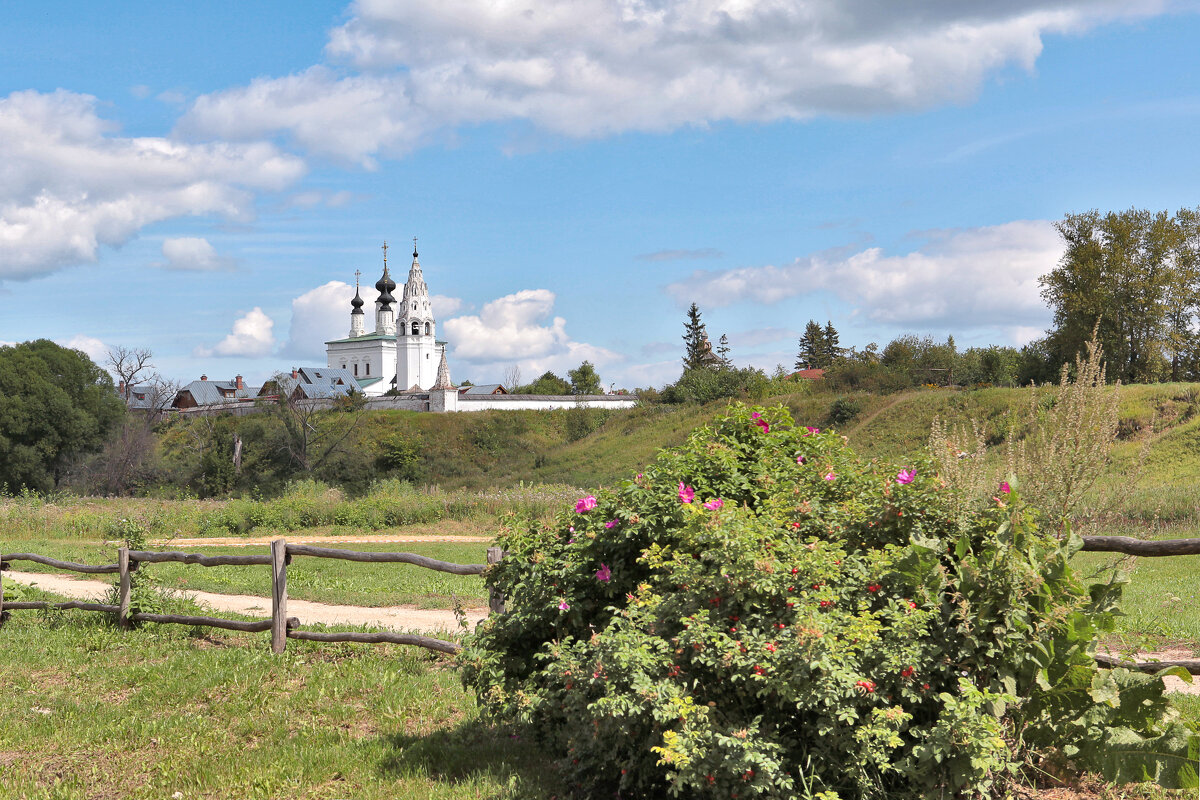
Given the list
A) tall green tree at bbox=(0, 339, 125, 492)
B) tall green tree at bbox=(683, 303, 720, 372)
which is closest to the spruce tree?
tall green tree at bbox=(683, 303, 720, 372)

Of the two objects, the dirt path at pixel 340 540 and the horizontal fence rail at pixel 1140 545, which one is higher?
the horizontal fence rail at pixel 1140 545

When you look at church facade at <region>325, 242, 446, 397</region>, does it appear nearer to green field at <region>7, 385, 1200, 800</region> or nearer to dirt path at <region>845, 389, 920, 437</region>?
dirt path at <region>845, 389, 920, 437</region>

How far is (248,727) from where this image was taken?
6227mm

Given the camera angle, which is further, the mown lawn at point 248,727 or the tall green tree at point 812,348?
the tall green tree at point 812,348

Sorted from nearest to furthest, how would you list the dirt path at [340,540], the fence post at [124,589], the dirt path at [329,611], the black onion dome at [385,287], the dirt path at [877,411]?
the fence post at [124,589]
the dirt path at [329,611]
the dirt path at [340,540]
the dirt path at [877,411]
the black onion dome at [385,287]

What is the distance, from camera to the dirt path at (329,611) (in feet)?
34.8

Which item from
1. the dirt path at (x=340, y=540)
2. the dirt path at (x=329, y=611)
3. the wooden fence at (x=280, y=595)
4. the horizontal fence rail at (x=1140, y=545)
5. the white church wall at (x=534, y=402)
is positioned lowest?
the dirt path at (x=340, y=540)

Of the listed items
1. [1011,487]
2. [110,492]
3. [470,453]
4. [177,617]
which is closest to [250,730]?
[177,617]

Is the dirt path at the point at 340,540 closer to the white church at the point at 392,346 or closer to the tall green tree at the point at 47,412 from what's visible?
the tall green tree at the point at 47,412

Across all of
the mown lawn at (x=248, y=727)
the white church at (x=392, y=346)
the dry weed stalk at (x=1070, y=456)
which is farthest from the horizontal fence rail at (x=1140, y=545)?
the white church at (x=392, y=346)

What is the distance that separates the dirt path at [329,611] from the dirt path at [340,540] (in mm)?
8198

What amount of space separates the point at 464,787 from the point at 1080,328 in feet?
148

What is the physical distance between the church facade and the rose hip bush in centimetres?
9888

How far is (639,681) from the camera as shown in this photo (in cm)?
390
